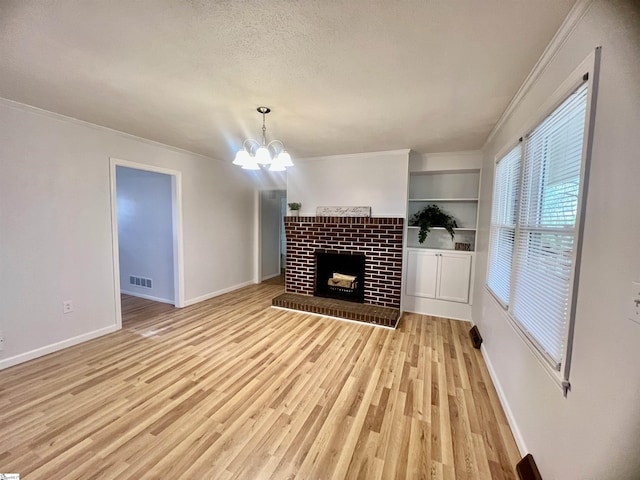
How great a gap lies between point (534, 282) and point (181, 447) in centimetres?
238

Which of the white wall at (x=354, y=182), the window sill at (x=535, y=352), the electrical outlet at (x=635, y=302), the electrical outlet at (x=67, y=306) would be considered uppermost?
the white wall at (x=354, y=182)

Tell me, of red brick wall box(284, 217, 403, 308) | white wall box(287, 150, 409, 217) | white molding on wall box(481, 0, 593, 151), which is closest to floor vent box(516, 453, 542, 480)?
white molding on wall box(481, 0, 593, 151)

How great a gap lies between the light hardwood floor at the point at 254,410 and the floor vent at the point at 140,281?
1.43 meters

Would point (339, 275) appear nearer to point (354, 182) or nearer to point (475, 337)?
point (354, 182)

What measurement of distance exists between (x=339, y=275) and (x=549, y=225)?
3.08 m

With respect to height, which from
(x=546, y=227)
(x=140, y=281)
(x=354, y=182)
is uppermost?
(x=354, y=182)

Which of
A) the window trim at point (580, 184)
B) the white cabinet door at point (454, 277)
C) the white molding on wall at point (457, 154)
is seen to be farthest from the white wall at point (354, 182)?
the window trim at point (580, 184)

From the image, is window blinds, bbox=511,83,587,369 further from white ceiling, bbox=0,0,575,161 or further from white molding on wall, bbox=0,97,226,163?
white molding on wall, bbox=0,97,226,163

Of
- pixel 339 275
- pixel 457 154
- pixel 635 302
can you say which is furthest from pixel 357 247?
pixel 635 302

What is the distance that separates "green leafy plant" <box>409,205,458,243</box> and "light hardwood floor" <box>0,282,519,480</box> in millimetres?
1522

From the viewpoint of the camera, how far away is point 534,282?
5.21ft

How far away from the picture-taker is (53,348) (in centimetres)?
264

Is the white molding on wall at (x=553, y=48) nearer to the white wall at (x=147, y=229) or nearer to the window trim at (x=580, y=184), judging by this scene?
the window trim at (x=580, y=184)

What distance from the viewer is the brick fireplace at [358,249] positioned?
376 cm
